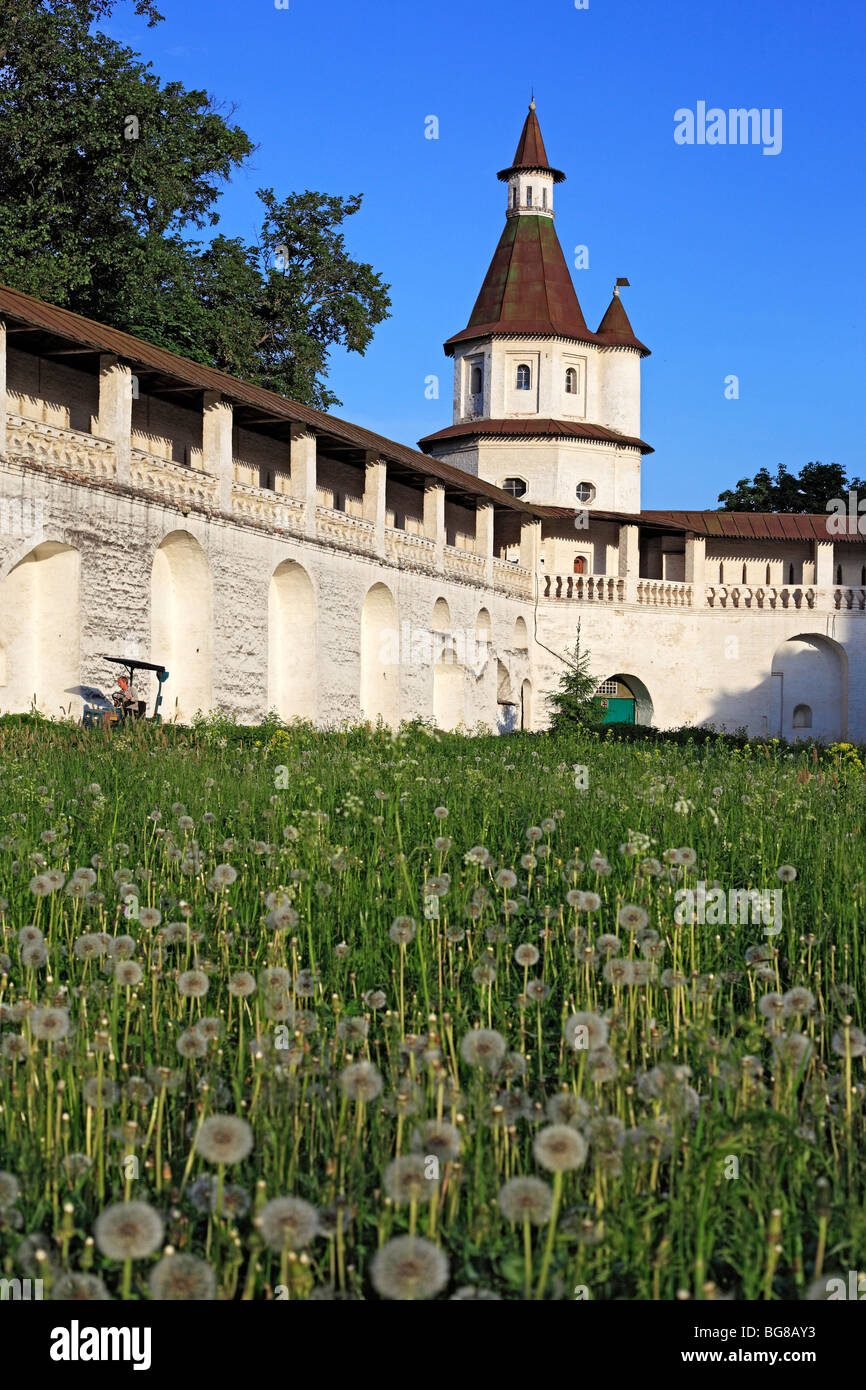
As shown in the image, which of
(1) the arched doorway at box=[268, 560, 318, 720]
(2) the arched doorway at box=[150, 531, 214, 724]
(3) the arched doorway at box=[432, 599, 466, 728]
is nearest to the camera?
(2) the arched doorway at box=[150, 531, 214, 724]

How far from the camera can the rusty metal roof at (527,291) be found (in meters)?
43.1

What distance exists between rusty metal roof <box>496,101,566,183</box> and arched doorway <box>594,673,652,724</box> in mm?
17623

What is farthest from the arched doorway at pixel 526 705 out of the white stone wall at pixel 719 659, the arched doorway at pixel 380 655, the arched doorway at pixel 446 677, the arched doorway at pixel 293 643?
the arched doorway at pixel 293 643

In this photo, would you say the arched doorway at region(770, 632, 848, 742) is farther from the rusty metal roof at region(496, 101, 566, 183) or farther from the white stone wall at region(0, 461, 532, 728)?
the rusty metal roof at region(496, 101, 566, 183)

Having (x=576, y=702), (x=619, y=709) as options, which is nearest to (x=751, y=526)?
(x=619, y=709)

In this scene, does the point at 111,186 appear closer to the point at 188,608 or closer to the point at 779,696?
the point at 188,608

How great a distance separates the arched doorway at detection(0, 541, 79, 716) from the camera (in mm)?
21922

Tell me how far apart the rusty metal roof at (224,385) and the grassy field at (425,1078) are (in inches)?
662

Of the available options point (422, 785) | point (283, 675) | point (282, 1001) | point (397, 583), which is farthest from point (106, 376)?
point (282, 1001)

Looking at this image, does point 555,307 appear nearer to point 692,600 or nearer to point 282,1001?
point 692,600

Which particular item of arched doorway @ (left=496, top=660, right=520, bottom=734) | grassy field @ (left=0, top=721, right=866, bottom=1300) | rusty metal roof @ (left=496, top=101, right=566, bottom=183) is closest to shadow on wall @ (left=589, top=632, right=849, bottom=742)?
arched doorway @ (left=496, top=660, right=520, bottom=734)

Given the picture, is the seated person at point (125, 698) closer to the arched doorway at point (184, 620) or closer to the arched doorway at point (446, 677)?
the arched doorway at point (184, 620)

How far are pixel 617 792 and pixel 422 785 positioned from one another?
1.38 meters

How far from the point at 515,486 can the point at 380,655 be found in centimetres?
1200
